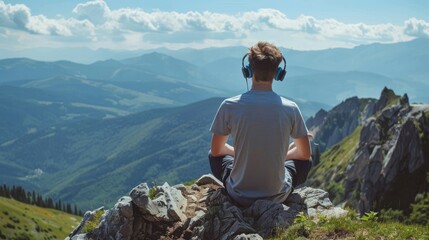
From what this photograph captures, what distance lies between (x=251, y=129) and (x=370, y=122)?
4960 inches

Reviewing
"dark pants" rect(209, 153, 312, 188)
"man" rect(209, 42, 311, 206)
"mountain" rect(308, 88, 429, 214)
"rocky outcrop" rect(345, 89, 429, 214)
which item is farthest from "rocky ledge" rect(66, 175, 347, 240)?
"rocky outcrop" rect(345, 89, 429, 214)

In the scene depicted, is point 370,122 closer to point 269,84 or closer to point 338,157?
point 338,157

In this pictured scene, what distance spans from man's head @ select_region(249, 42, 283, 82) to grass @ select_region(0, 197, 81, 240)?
152m

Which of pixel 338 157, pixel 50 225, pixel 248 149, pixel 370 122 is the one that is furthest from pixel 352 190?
pixel 248 149

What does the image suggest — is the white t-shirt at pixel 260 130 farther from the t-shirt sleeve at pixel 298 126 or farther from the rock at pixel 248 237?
the rock at pixel 248 237

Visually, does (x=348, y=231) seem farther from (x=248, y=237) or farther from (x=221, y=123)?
(x=221, y=123)

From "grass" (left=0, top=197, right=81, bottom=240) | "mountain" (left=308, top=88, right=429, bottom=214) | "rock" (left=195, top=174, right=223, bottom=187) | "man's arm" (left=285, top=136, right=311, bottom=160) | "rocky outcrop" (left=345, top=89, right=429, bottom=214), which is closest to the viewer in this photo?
"man's arm" (left=285, top=136, right=311, bottom=160)

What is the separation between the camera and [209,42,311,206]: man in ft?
41.2

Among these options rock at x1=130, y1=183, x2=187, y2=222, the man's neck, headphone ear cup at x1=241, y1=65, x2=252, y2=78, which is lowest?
rock at x1=130, y1=183, x2=187, y2=222

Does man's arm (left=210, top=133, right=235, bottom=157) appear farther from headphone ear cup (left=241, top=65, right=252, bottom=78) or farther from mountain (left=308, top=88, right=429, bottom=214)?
mountain (left=308, top=88, right=429, bottom=214)

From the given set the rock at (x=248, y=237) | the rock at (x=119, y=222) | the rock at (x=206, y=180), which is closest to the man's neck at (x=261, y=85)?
the rock at (x=248, y=237)

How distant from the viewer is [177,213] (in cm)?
1454

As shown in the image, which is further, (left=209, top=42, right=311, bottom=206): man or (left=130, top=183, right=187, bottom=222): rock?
(left=130, top=183, right=187, bottom=222): rock

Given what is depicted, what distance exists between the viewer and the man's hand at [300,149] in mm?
13516
